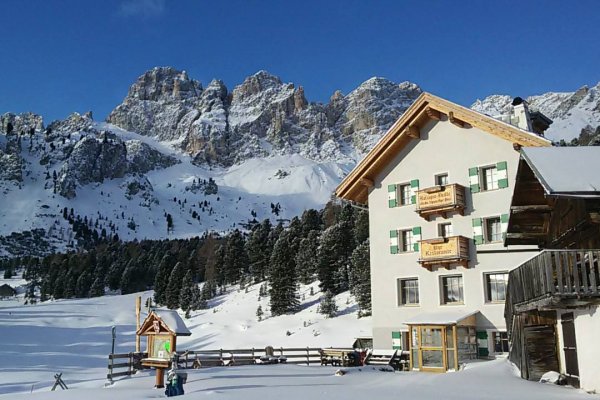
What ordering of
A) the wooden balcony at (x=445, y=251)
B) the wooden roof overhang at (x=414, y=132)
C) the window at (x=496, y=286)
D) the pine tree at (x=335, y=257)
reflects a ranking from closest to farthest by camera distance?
the window at (x=496, y=286), the wooden roof overhang at (x=414, y=132), the wooden balcony at (x=445, y=251), the pine tree at (x=335, y=257)

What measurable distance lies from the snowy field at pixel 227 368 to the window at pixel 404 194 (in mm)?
10127

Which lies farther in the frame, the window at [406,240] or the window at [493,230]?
the window at [406,240]

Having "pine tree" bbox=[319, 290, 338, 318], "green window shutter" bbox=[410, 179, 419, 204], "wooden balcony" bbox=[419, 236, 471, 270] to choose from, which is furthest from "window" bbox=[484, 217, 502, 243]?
"pine tree" bbox=[319, 290, 338, 318]

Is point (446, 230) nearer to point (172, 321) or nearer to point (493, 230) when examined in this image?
point (493, 230)

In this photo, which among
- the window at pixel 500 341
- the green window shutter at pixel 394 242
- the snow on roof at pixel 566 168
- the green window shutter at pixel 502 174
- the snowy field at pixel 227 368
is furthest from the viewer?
the green window shutter at pixel 394 242

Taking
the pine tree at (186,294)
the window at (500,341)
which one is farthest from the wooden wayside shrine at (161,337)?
the pine tree at (186,294)

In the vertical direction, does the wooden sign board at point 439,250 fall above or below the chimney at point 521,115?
below

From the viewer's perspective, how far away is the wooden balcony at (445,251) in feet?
95.9

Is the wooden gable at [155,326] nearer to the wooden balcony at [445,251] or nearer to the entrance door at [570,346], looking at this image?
the entrance door at [570,346]

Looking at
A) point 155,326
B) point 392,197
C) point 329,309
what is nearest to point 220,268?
point 329,309

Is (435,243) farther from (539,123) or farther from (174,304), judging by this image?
(174,304)

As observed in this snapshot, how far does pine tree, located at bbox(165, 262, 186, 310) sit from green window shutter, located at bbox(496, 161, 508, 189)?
2664 inches

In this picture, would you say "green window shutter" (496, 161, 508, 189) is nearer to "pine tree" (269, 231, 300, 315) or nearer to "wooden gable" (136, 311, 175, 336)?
"wooden gable" (136, 311, 175, 336)

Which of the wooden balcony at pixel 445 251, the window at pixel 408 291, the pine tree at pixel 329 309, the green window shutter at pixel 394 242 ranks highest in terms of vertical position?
the green window shutter at pixel 394 242
